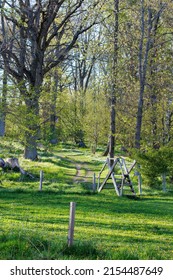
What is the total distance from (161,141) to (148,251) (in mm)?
22319

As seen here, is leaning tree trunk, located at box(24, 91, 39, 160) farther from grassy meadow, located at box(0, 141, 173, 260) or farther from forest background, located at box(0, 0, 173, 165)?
forest background, located at box(0, 0, 173, 165)

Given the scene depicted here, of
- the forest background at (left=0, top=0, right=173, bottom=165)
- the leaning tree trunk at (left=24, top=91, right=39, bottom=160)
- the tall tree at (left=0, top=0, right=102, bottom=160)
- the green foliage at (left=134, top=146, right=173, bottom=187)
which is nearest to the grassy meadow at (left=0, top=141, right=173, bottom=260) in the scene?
the leaning tree trunk at (left=24, top=91, right=39, bottom=160)

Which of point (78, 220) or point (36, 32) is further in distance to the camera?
point (36, 32)

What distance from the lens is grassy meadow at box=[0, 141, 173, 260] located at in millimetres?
7973

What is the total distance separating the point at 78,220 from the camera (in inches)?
527

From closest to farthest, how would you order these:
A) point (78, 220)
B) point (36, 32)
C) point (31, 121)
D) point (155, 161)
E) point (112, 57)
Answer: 1. point (78, 220)
2. point (31, 121)
3. point (155, 161)
4. point (36, 32)
5. point (112, 57)

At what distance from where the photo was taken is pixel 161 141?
98.7ft

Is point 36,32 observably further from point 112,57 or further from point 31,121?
point 31,121

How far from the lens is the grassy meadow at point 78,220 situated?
7.97 metres

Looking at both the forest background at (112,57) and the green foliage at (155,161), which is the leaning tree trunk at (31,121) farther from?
the green foliage at (155,161)

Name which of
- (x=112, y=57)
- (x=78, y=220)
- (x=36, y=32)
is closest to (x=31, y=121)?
(x=78, y=220)

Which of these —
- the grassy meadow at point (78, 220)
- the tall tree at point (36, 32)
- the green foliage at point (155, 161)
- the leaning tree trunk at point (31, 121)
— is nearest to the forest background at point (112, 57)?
the tall tree at point (36, 32)
